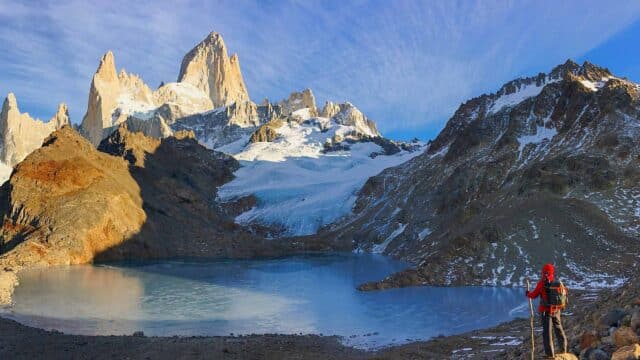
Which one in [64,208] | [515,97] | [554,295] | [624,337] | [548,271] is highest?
[515,97]

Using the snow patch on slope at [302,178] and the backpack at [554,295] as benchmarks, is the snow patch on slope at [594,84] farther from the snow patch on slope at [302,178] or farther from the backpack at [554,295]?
the backpack at [554,295]

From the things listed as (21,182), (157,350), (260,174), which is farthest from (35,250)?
(260,174)

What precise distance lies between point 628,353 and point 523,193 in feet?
177

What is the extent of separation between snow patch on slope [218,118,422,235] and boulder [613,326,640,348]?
4047 inches

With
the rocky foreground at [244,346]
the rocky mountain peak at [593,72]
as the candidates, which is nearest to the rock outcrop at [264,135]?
the rocky mountain peak at [593,72]

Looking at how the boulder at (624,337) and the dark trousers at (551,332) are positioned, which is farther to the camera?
the dark trousers at (551,332)

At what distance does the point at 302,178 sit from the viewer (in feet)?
509

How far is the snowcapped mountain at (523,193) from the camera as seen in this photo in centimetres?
4803

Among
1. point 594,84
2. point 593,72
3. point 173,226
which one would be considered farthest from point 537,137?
point 173,226

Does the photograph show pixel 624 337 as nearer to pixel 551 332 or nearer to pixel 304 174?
pixel 551 332

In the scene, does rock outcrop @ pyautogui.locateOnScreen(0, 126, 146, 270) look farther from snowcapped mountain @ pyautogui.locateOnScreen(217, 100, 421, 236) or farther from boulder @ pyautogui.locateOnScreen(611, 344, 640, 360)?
boulder @ pyautogui.locateOnScreen(611, 344, 640, 360)

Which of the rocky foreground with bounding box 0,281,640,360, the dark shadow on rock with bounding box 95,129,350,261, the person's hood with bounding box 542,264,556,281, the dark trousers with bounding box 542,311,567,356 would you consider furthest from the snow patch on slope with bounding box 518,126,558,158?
the dark trousers with bounding box 542,311,567,356

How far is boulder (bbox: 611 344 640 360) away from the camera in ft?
30.2

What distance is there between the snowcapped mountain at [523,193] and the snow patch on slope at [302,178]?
1204cm
